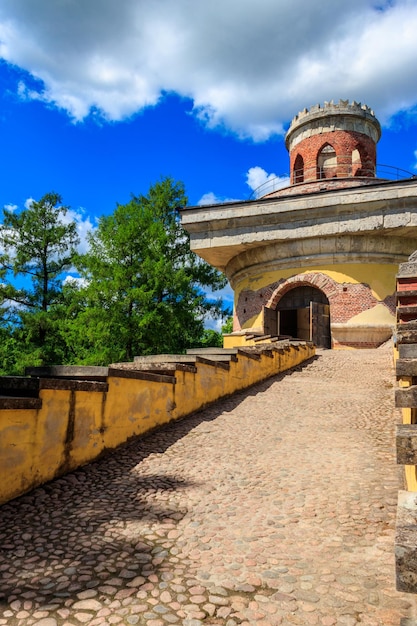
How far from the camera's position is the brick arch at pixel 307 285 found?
1886cm

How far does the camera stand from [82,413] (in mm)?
4328

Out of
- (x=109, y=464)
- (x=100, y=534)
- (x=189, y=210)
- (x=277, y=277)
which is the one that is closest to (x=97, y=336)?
(x=189, y=210)

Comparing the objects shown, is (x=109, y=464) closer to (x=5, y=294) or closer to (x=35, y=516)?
(x=35, y=516)

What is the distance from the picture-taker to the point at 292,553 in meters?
2.75

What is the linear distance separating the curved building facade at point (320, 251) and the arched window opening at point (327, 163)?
1750 millimetres

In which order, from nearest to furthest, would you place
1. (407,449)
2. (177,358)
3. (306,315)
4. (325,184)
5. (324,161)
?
1. (407,449)
2. (177,358)
3. (325,184)
4. (306,315)
5. (324,161)

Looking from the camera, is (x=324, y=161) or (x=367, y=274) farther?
(x=324, y=161)

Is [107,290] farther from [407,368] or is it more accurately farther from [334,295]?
[407,368]

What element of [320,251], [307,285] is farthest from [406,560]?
[307,285]

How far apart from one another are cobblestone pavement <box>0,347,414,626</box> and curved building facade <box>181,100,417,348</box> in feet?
44.2

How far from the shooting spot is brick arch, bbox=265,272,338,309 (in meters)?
18.9

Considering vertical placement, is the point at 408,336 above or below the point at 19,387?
above

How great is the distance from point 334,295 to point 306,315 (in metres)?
4.00

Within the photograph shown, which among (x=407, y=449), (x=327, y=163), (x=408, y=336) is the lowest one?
(x=407, y=449)
